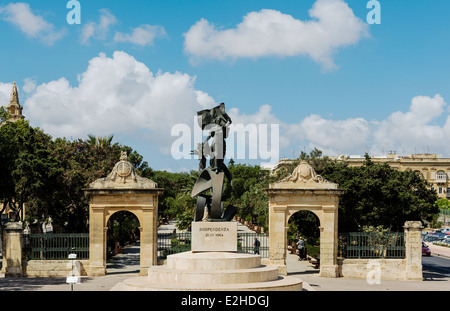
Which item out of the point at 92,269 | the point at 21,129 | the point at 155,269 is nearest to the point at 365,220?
the point at 92,269

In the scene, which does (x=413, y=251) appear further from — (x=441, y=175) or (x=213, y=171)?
(x=441, y=175)

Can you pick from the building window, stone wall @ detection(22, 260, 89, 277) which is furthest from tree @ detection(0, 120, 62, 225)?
the building window

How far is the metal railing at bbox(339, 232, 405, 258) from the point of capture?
3102 cm

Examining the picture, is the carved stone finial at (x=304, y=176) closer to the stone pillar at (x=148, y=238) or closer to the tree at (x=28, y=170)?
the stone pillar at (x=148, y=238)

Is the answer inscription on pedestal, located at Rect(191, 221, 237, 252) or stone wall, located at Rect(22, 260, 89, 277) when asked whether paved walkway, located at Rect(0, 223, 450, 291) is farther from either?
inscription on pedestal, located at Rect(191, 221, 237, 252)

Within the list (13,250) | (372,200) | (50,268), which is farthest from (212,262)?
(372,200)

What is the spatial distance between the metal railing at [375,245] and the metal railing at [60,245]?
1384 cm

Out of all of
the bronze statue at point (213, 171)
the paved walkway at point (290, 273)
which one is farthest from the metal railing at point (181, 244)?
the bronze statue at point (213, 171)

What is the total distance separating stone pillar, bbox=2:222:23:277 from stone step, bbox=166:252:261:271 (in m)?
13.0

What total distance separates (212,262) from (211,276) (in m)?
1.08

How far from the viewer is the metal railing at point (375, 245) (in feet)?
102

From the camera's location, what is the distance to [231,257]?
20000 millimetres

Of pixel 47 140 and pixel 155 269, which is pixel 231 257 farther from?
pixel 47 140
